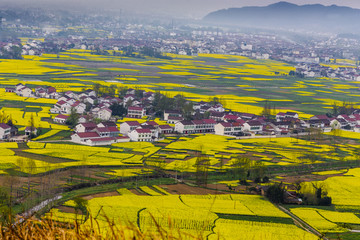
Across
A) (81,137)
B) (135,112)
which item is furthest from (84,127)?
(135,112)

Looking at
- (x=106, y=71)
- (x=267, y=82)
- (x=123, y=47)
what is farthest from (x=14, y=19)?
(x=267, y=82)

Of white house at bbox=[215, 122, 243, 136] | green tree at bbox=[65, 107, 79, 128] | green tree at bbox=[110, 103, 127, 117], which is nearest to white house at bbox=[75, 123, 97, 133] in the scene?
green tree at bbox=[65, 107, 79, 128]

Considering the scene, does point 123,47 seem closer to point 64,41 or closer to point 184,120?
point 64,41

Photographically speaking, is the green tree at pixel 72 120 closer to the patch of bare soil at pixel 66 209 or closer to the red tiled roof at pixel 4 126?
the red tiled roof at pixel 4 126

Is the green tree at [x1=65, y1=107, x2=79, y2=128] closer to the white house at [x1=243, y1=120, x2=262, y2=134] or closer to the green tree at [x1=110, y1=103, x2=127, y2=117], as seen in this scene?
the green tree at [x1=110, y1=103, x2=127, y2=117]

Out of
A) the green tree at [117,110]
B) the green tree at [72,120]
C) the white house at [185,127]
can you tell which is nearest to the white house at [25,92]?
the green tree at [117,110]

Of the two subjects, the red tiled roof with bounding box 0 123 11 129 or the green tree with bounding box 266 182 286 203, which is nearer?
the green tree with bounding box 266 182 286 203

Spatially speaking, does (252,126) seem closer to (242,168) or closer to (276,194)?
(242,168)
